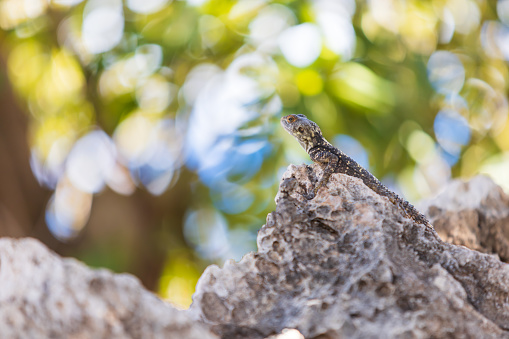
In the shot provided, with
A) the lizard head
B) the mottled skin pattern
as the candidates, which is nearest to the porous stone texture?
the mottled skin pattern

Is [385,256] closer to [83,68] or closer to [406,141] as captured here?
[406,141]

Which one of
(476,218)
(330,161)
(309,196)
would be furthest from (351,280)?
(476,218)

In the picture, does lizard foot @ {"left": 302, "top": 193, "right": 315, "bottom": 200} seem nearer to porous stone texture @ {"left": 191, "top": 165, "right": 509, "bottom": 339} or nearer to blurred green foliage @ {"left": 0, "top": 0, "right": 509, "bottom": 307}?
porous stone texture @ {"left": 191, "top": 165, "right": 509, "bottom": 339}

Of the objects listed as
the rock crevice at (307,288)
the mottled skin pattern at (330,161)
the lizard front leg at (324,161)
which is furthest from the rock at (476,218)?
the rock crevice at (307,288)

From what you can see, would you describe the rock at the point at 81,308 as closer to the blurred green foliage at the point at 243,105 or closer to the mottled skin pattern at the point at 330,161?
the mottled skin pattern at the point at 330,161

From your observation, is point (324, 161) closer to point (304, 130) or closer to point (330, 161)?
point (330, 161)
